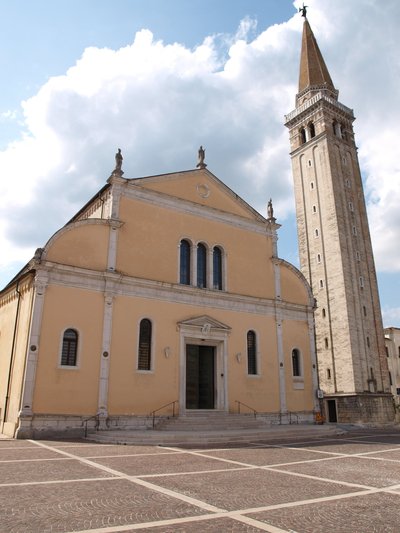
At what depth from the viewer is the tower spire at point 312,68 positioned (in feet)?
149

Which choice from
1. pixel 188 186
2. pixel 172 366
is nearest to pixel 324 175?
pixel 188 186

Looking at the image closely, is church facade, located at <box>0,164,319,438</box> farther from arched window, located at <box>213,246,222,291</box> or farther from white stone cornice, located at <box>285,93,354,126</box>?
white stone cornice, located at <box>285,93,354,126</box>

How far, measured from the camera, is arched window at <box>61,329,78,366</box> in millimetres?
17422

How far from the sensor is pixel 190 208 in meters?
22.9

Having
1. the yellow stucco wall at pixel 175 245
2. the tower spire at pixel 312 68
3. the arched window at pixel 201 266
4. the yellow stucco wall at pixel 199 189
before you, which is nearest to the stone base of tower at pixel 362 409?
the yellow stucco wall at pixel 175 245

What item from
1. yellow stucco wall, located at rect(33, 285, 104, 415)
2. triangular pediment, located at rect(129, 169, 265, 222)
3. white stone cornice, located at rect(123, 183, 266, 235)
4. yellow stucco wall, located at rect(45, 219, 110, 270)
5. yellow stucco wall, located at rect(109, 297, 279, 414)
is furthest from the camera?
triangular pediment, located at rect(129, 169, 265, 222)

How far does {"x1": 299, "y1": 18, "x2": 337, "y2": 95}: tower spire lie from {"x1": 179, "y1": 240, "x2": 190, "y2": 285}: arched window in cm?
3094

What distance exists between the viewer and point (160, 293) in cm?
2044

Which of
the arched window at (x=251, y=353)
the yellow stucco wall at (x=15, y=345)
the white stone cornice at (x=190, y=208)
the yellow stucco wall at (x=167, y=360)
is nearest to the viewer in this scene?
the yellow stucco wall at (x=15, y=345)

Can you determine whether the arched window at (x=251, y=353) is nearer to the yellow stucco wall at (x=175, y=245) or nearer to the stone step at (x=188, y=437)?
the yellow stucco wall at (x=175, y=245)

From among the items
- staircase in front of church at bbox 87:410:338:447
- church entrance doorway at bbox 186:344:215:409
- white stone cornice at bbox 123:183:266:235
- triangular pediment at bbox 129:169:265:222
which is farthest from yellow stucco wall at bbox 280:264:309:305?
staircase in front of church at bbox 87:410:338:447

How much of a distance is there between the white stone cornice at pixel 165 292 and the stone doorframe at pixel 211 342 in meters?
1.02

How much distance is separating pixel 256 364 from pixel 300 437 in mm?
5453

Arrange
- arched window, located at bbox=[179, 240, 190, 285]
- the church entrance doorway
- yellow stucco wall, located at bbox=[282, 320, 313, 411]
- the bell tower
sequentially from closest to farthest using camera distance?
1. the church entrance doorway
2. arched window, located at bbox=[179, 240, 190, 285]
3. yellow stucco wall, located at bbox=[282, 320, 313, 411]
4. the bell tower
